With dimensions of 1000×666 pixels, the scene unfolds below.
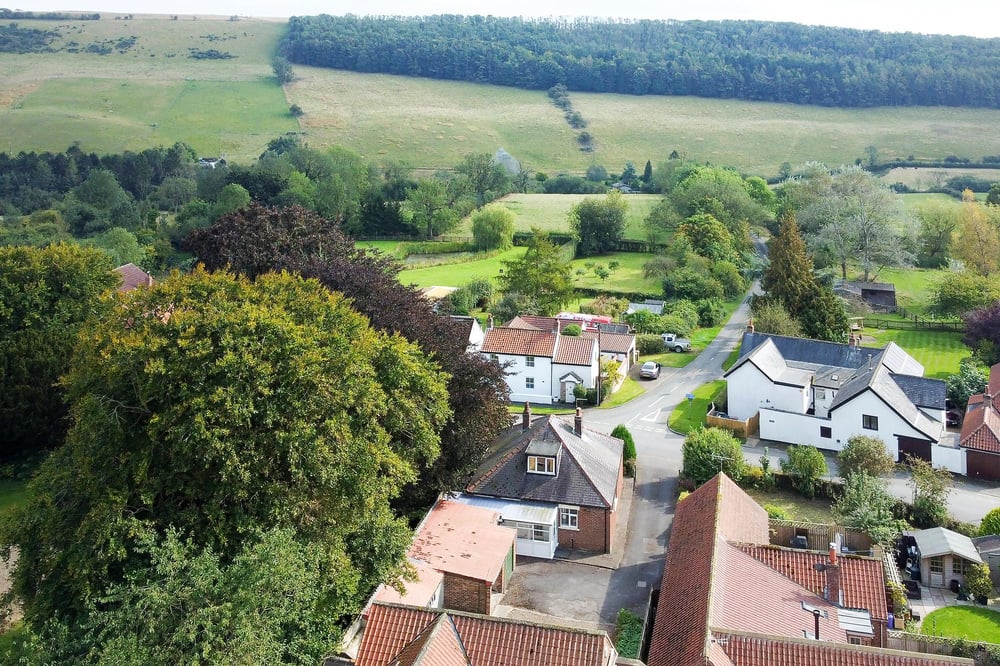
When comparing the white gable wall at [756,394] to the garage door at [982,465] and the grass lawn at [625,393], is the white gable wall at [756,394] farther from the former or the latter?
the garage door at [982,465]

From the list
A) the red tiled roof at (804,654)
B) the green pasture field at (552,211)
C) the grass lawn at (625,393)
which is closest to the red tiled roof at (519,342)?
the grass lawn at (625,393)

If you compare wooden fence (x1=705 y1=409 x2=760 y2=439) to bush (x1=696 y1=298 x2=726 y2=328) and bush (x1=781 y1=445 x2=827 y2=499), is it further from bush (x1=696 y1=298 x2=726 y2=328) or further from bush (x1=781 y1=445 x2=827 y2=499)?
bush (x1=696 y1=298 x2=726 y2=328)

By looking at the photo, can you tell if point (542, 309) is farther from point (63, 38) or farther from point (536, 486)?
point (63, 38)

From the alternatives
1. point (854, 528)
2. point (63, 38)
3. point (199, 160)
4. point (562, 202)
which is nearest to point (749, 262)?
point (562, 202)

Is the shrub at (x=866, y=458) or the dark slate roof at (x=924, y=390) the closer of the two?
the shrub at (x=866, y=458)

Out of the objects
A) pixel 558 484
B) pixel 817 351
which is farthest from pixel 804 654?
pixel 817 351

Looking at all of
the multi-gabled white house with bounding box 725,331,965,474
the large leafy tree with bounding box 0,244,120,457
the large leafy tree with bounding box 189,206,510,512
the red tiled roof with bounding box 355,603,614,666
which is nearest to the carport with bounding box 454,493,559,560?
the large leafy tree with bounding box 189,206,510,512

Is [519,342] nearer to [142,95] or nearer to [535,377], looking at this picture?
[535,377]
